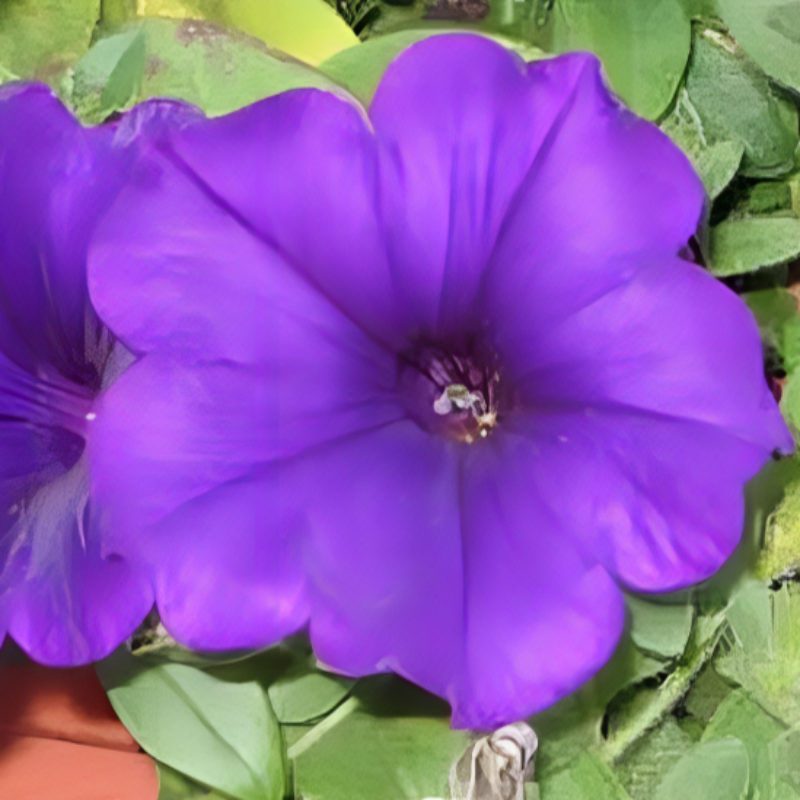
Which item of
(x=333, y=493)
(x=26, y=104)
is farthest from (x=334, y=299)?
(x=26, y=104)

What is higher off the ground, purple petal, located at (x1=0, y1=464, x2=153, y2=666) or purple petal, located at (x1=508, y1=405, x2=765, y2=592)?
purple petal, located at (x1=508, y1=405, x2=765, y2=592)

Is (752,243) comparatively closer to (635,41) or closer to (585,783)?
(635,41)

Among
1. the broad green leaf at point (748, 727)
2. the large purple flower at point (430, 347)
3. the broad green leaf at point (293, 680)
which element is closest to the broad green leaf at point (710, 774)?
the broad green leaf at point (748, 727)

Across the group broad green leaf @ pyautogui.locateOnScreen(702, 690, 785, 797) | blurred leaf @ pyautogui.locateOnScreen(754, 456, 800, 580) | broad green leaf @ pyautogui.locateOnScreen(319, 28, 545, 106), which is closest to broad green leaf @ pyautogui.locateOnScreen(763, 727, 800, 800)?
broad green leaf @ pyautogui.locateOnScreen(702, 690, 785, 797)

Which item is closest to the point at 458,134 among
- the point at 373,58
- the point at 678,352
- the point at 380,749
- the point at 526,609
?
the point at 373,58

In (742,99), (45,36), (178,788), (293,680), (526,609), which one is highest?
(742,99)

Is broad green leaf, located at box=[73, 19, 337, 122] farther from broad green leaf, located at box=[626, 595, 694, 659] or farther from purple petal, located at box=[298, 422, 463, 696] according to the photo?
broad green leaf, located at box=[626, 595, 694, 659]
